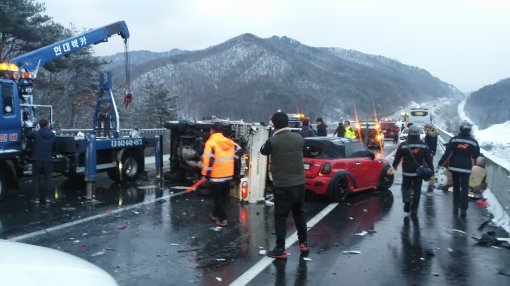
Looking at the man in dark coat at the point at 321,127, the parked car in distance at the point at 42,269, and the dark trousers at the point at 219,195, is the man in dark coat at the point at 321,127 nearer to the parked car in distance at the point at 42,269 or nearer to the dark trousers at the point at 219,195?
the dark trousers at the point at 219,195

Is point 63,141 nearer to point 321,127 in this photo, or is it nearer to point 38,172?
point 38,172

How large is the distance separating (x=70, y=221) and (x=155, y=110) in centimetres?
Result: 4382

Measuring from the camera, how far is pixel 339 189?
10.0m

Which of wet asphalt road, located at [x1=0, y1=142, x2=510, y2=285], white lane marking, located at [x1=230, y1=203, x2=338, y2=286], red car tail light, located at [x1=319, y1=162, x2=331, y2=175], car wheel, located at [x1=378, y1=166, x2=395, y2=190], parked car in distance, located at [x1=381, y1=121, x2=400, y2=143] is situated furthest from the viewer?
parked car in distance, located at [x1=381, y1=121, x2=400, y2=143]

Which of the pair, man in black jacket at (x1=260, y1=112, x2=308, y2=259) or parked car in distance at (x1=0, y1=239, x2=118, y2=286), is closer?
parked car in distance at (x1=0, y1=239, x2=118, y2=286)

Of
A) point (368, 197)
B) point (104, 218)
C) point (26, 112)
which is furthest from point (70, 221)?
point (368, 197)

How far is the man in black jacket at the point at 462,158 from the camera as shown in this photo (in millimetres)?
8781

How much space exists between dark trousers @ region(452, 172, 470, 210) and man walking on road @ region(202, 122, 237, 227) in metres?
4.57

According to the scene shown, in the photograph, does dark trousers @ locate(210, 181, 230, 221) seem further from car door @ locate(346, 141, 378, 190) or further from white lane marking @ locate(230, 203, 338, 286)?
car door @ locate(346, 141, 378, 190)

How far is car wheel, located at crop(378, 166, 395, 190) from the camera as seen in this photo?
1150cm

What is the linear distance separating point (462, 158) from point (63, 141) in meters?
8.86

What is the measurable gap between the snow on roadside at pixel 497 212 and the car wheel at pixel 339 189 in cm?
297

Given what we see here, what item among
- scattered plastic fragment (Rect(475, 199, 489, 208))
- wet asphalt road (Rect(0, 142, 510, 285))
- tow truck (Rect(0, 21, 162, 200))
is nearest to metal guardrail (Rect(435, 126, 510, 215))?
scattered plastic fragment (Rect(475, 199, 489, 208))

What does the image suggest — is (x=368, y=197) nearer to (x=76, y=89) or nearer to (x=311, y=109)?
(x=76, y=89)
